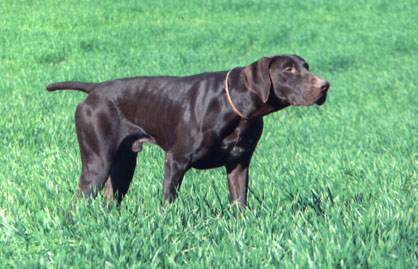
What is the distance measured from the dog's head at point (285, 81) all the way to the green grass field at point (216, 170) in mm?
725

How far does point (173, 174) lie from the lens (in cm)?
390

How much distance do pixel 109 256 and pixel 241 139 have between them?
1.24m

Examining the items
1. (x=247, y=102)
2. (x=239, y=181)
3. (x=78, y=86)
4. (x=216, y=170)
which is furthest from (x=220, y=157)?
(x=216, y=170)

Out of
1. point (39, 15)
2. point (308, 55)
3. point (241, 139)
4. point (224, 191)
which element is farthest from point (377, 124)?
point (39, 15)

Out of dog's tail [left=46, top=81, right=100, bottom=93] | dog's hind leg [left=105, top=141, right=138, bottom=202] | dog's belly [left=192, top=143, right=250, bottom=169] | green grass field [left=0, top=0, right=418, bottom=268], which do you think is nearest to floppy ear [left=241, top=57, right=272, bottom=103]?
dog's belly [left=192, top=143, right=250, bottom=169]

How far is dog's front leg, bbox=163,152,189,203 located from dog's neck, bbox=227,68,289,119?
0.51 meters

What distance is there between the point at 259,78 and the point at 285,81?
18 centimetres

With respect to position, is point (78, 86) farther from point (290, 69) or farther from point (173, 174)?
point (290, 69)

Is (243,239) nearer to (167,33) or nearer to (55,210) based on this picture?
(55,210)

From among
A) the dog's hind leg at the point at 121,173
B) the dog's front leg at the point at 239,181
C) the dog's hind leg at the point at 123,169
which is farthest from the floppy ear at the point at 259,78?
the dog's hind leg at the point at 121,173

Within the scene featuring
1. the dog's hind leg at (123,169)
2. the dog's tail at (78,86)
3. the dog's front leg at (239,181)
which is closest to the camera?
the dog's front leg at (239,181)

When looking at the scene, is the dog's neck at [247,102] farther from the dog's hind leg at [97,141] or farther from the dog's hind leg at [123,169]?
the dog's hind leg at [97,141]

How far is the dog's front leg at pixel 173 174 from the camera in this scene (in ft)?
12.7

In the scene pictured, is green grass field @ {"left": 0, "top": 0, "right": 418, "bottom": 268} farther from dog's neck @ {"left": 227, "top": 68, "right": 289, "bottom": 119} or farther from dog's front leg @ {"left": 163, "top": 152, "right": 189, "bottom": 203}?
dog's neck @ {"left": 227, "top": 68, "right": 289, "bottom": 119}
